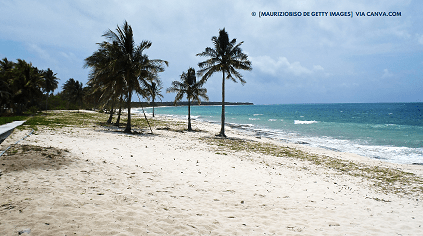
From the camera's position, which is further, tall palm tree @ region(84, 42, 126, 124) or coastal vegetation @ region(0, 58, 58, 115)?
coastal vegetation @ region(0, 58, 58, 115)

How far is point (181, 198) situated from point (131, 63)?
1569cm

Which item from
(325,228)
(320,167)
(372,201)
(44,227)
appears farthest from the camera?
(320,167)

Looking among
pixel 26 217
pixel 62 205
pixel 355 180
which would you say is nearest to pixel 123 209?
pixel 62 205

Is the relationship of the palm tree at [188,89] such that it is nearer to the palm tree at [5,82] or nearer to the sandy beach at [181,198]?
the sandy beach at [181,198]

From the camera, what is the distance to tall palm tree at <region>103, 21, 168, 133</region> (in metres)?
18.1

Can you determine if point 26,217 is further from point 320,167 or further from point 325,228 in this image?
point 320,167

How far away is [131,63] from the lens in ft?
59.9

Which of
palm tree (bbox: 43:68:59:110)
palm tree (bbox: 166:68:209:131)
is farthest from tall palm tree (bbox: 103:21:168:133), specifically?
palm tree (bbox: 43:68:59:110)

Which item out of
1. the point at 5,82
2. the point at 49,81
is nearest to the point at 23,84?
the point at 5,82

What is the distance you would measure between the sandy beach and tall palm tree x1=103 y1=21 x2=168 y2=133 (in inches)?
406

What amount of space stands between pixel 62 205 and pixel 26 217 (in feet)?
1.99

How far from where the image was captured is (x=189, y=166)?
28.7 feet

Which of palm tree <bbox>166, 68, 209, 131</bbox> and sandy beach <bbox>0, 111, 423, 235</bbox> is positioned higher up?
palm tree <bbox>166, 68, 209, 131</bbox>

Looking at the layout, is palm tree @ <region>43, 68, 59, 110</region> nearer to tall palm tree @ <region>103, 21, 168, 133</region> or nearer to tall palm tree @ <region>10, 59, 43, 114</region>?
tall palm tree @ <region>10, 59, 43, 114</region>
